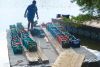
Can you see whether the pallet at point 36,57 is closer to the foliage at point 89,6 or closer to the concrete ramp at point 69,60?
the concrete ramp at point 69,60

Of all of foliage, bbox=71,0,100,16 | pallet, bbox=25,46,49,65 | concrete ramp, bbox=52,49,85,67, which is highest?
foliage, bbox=71,0,100,16

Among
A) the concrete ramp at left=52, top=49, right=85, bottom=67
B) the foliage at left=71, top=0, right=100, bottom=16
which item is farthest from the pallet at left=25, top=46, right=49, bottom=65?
the foliage at left=71, top=0, right=100, bottom=16

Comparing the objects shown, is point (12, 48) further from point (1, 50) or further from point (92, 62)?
point (92, 62)

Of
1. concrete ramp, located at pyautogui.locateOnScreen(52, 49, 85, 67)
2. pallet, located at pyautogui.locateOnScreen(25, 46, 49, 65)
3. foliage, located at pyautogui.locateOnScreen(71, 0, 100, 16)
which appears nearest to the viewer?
concrete ramp, located at pyautogui.locateOnScreen(52, 49, 85, 67)

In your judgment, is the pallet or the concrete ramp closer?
the concrete ramp

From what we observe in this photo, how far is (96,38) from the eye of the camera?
55.5 ft

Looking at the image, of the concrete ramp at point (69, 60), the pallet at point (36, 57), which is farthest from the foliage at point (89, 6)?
the pallet at point (36, 57)

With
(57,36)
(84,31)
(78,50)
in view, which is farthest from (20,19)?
(78,50)

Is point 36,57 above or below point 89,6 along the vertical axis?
below

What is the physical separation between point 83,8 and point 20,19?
1236cm

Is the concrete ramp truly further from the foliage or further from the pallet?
the foliage

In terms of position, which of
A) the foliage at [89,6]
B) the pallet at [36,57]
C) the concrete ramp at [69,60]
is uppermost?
the foliage at [89,6]

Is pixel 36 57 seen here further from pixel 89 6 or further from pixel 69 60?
pixel 89 6

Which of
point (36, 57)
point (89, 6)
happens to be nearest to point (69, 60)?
point (36, 57)
